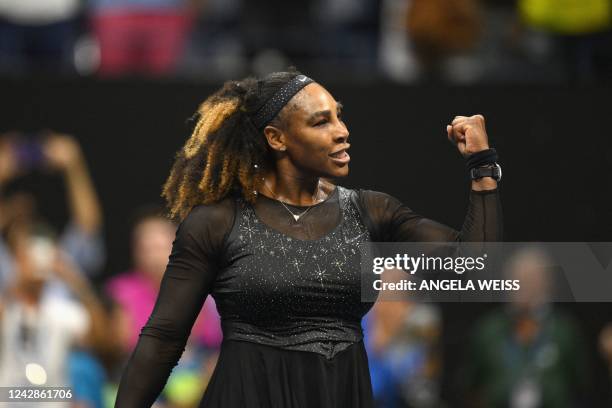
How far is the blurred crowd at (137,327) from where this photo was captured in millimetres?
5426

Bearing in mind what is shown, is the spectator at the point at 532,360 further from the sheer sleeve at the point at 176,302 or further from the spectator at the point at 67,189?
the sheer sleeve at the point at 176,302

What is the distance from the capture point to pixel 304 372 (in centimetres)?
306

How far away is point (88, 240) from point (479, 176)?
323cm

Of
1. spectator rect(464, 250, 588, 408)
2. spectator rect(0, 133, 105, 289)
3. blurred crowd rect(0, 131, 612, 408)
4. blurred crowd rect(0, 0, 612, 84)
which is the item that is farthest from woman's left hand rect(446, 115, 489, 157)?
spectator rect(0, 133, 105, 289)

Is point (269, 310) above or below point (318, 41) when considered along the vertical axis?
below

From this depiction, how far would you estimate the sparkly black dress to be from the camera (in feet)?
10.0

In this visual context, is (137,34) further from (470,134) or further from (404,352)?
(470,134)

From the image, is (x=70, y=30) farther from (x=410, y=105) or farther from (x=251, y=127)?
(x=251, y=127)

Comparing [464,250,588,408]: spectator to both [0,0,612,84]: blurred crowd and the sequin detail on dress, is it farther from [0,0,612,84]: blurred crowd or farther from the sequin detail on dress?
the sequin detail on dress

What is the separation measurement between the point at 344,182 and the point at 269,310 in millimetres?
2518

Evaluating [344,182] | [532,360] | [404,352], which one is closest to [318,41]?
[344,182]

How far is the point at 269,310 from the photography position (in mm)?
3061

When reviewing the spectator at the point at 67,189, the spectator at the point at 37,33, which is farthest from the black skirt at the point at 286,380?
the spectator at the point at 37,33

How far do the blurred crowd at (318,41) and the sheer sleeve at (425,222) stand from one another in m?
2.70
